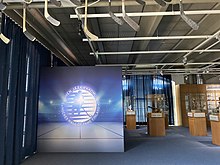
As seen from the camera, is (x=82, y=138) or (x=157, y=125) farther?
(x=157, y=125)

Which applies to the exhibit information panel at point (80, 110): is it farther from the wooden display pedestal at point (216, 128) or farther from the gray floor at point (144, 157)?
the wooden display pedestal at point (216, 128)

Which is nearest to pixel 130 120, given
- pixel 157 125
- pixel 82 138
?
pixel 157 125

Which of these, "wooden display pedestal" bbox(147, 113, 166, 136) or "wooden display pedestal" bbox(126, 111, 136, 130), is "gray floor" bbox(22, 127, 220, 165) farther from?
"wooden display pedestal" bbox(126, 111, 136, 130)

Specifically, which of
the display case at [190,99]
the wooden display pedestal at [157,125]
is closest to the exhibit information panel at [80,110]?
the wooden display pedestal at [157,125]

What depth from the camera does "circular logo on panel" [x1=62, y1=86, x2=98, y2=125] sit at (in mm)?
5789

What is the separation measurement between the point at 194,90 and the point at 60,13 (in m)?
10.3

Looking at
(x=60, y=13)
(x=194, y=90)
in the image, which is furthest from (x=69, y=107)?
(x=194, y=90)

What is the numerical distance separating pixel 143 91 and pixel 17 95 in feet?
30.8

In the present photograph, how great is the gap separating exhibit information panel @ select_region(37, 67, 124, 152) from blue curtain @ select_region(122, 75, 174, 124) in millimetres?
6920

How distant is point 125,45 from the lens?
278 inches

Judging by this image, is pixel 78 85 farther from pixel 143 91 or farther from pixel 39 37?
pixel 143 91

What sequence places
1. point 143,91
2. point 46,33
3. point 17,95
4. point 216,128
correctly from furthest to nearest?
point 143,91, point 216,128, point 46,33, point 17,95

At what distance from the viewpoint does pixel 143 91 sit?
1283 centimetres

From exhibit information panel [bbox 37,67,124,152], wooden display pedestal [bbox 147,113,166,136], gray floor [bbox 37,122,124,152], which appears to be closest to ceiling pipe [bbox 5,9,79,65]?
exhibit information panel [bbox 37,67,124,152]
